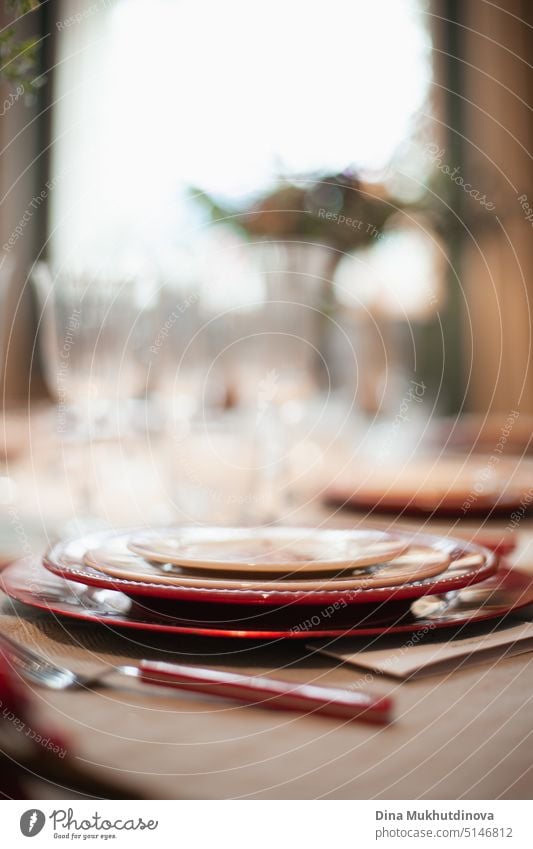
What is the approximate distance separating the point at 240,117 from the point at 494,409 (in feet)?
6.38

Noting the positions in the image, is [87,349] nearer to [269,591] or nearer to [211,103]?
[269,591]

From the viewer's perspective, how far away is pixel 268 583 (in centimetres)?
29

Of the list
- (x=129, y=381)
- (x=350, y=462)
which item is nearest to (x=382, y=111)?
(x=350, y=462)

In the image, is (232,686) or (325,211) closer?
(232,686)

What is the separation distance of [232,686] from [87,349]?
56 cm

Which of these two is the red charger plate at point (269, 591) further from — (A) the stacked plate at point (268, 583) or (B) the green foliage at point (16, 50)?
(B) the green foliage at point (16, 50)

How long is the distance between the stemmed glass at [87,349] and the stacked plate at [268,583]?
36cm

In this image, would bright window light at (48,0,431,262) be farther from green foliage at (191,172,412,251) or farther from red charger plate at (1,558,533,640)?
red charger plate at (1,558,533,640)

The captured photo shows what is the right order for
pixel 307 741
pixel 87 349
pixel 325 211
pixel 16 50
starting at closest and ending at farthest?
1. pixel 307 741
2. pixel 16 50
3. pixel 87 349
4. pixel 325 211

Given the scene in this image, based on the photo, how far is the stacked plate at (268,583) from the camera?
0.94ft

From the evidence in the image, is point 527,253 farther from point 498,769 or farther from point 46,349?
point 498,769

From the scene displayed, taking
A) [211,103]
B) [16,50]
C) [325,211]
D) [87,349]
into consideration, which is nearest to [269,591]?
[16,50]

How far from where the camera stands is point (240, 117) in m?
2.38
